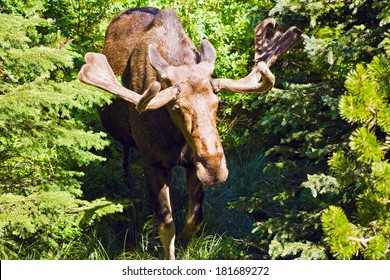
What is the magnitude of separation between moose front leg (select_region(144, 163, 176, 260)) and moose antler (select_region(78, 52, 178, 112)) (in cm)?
102

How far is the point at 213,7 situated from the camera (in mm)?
10562

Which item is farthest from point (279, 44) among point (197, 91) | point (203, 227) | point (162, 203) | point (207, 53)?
point (203, 227)

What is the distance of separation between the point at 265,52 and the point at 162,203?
6.15 ft

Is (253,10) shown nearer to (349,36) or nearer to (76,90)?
(349,36)

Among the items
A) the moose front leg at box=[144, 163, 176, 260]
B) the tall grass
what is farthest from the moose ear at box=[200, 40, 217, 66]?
the tall grass

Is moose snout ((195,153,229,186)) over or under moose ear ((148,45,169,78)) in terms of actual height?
under

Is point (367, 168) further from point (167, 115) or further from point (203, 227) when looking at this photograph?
point (203, 227)

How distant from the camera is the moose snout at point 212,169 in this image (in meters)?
6.89

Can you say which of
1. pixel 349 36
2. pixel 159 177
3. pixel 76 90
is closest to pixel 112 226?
pixel 159 177

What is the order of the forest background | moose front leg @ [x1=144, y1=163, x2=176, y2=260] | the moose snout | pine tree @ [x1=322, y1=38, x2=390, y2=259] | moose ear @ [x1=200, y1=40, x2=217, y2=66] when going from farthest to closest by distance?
moose front leg @ [x1=144, y1=163, x2=176, y2=260] → moose ear @ [x1=200, y1=40, x2=217, y2=66] → the forest background → the moose snout → pine tree @ [x1=322, y1=38, x2=390, y2=259]

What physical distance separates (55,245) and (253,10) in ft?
10.1

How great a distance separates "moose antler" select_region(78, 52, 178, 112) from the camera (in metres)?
7.11

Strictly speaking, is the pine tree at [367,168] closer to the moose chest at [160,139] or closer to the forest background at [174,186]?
the forest background at [174,186]

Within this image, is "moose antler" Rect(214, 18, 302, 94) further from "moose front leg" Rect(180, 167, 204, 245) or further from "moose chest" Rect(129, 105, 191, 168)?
"moose front leg" Rect(180, 167, 204, 245)
